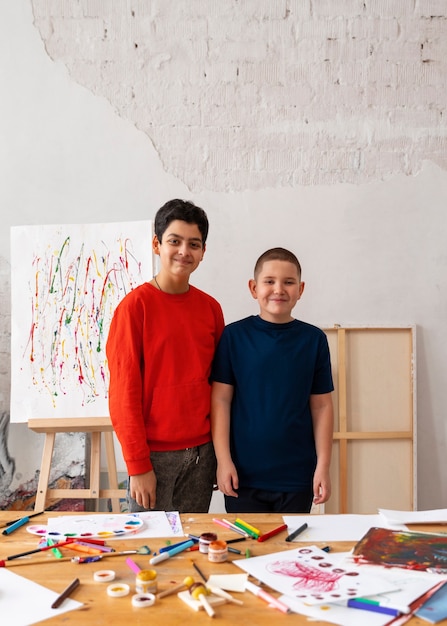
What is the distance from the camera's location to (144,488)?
75.8 inches

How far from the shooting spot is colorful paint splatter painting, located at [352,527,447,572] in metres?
1.20

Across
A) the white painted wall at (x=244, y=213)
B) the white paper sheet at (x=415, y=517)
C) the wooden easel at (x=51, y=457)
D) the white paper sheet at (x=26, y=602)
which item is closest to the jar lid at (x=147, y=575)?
the white paper sheet at (x=26, y=602)

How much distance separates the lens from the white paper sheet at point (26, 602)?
3.33ft

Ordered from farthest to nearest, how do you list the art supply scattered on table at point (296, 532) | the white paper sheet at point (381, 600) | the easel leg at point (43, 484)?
1. the easel leg at point (43, 484)
2. the art supply scattered on table at point (296, 532)
3. the white paper sheet at point (381, 600)

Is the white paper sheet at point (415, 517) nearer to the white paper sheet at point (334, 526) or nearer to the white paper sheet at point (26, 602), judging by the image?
the white paper sheet at point (334, 526)

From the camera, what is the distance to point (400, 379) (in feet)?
10.5

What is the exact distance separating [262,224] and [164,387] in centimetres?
151

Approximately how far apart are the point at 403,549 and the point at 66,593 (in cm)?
66

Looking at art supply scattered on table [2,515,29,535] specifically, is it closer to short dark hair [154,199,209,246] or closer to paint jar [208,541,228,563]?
paint jar [208,541,228,563]

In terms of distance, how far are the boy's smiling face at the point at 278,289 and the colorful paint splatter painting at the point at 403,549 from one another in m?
0.82

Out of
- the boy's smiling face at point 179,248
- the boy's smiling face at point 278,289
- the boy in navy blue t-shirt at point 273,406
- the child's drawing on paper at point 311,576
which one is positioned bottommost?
the child's drawing on paper at point 311,576

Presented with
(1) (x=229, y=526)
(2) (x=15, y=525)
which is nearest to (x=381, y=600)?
(1) (x=229, y=526)

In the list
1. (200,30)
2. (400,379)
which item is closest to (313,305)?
(400,379)

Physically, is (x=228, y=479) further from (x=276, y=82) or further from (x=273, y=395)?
(x=276, y=82)
